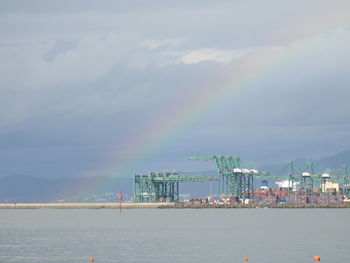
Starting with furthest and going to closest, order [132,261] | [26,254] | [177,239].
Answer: [177,239] → [26,254] → [132,261]

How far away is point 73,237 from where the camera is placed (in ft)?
320

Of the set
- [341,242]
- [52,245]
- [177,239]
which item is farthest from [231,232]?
[52,245]

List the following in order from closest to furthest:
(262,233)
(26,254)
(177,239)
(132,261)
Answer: (132,261), (26,254), (177,239), (262,233)

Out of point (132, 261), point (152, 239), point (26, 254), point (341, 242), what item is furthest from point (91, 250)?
point (341, 242)

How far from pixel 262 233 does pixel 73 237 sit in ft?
77.9

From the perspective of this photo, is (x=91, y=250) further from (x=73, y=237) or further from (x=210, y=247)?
(x=73, y=237)

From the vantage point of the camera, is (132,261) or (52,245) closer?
(132,261)

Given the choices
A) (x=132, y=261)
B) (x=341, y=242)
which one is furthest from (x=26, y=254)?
(x=341, y=242)

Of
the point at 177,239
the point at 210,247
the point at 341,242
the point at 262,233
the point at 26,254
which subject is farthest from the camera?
the point at 262,233

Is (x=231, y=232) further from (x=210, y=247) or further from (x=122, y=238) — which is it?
(x=210, y=247)

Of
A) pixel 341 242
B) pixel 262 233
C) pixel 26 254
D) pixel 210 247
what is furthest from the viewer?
pixel 262 233

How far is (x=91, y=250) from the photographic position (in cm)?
7731

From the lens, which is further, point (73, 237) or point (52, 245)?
point (73, 237)

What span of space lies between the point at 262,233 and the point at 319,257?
116 ft
